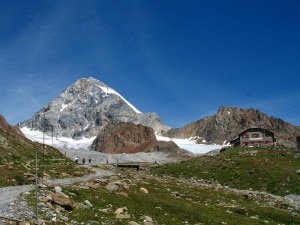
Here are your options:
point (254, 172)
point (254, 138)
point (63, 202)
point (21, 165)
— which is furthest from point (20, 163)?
point (254, 138)

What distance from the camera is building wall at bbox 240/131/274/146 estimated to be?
568ft

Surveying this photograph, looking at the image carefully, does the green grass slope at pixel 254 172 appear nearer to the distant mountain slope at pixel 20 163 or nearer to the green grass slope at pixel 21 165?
the green grass slope at pixel 21 165

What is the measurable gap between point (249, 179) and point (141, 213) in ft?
118

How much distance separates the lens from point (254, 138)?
6944 inches

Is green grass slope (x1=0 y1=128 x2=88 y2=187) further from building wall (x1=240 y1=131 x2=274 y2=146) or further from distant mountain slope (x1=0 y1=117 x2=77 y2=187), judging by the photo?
building wall (x1=240 y1=131 x2=274 y2=146)

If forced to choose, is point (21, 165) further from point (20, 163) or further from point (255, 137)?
point (255, 137)

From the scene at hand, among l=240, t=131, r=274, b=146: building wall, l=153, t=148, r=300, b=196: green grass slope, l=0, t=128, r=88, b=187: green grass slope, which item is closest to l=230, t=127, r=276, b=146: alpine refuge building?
l=240, t=131, r=274, b=146: building wall

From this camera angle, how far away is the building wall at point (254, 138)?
6819 inches

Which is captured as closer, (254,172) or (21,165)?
(21,165)

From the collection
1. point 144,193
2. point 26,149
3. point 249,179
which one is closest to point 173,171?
point 249,179

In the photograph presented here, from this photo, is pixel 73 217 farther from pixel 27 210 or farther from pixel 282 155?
pixel 282 155

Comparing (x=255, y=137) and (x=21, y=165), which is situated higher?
(x=255, y=137)

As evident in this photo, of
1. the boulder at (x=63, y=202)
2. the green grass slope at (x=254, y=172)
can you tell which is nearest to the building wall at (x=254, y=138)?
the green grass slope at (x=254, y=172)

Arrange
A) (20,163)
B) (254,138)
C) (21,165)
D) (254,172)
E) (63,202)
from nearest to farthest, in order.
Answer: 1. (63,202)
2. (21,165)
3. (20,163)
4. (254,172)
5. (254,138)
